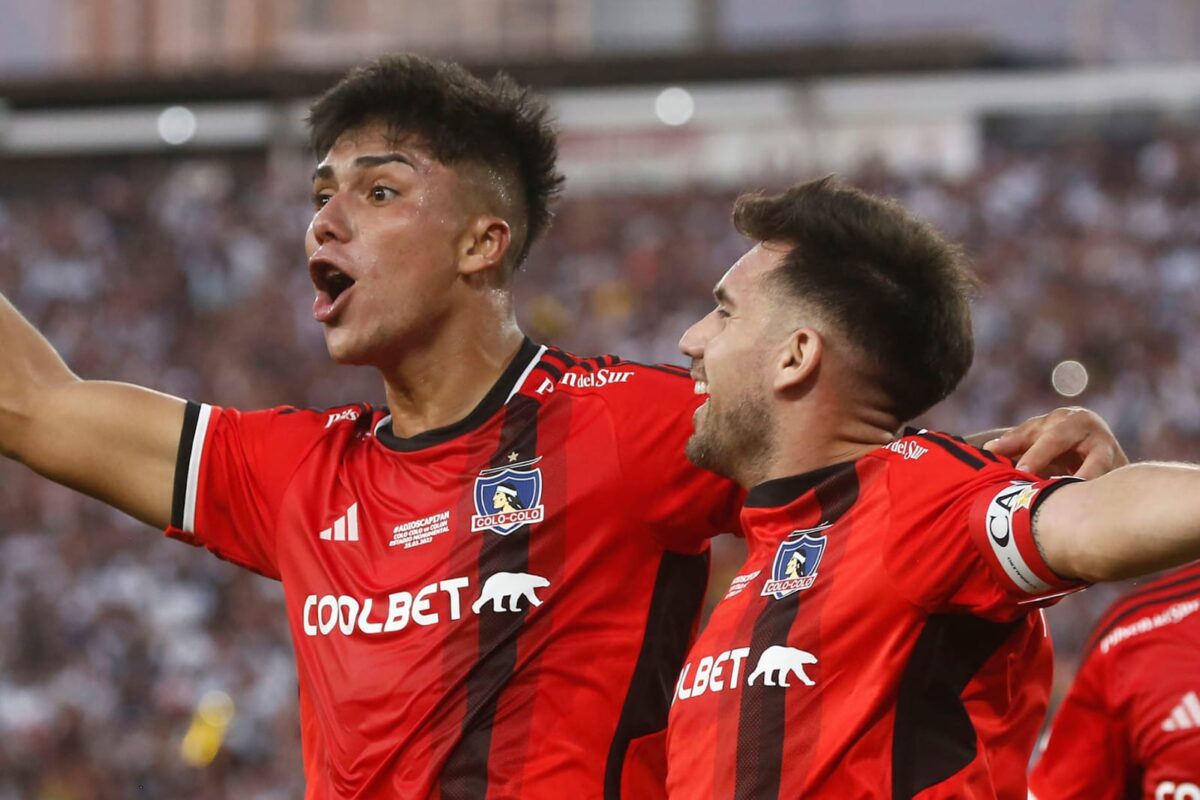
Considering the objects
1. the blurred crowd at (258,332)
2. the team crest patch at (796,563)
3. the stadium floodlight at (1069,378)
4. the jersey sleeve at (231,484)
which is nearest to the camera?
the team crest patch at (796,563)

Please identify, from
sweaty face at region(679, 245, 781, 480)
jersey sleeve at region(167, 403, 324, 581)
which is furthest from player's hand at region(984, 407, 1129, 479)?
jersey sleeve at region(167, 403, 324, 581)

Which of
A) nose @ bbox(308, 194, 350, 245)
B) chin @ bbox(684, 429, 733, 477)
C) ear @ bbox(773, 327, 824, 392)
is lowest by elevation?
chin @ bbox(684, 429, 733, 477)

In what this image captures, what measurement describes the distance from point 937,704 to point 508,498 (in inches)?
38.0

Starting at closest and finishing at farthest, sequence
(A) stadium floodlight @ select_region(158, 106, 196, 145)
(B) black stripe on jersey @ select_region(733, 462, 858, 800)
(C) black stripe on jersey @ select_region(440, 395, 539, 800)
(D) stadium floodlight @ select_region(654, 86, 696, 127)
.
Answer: (B) black stripe on jersey @ select_region(733, 462, 858, 800) → (C) black stripe on jersey @ select_region(440, 395, 539, 800) → (D) stadium floodlight @ select_region(654, 86, 696, 127) → (A) stadium floodlight @ select_region(158, 106, 196, 145)

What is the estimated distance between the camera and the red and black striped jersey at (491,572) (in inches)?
122

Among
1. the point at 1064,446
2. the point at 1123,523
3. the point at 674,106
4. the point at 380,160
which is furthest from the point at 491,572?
the point at 674,106

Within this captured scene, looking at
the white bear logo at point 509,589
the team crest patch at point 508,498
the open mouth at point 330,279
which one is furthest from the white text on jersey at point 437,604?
the open mouth at point 330,279

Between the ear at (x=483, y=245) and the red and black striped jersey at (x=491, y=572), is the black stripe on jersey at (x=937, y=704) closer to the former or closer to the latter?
the red and black striped jersey at (x=491, y=572)

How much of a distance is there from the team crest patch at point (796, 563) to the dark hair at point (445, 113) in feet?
3.58

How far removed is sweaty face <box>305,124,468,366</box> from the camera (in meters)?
3.42

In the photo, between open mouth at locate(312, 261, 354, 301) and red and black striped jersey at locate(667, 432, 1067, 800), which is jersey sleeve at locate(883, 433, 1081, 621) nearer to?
red and black striped jersey at locate(667, 432, 1067, 800)

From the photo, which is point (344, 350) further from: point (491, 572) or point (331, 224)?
point (491, 572)

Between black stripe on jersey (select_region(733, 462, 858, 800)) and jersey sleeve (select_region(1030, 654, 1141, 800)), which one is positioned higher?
black stripe on jersey (select_region(733, 462, 858, 800))

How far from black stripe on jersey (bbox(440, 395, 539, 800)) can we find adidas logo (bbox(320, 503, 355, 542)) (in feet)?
0.98
